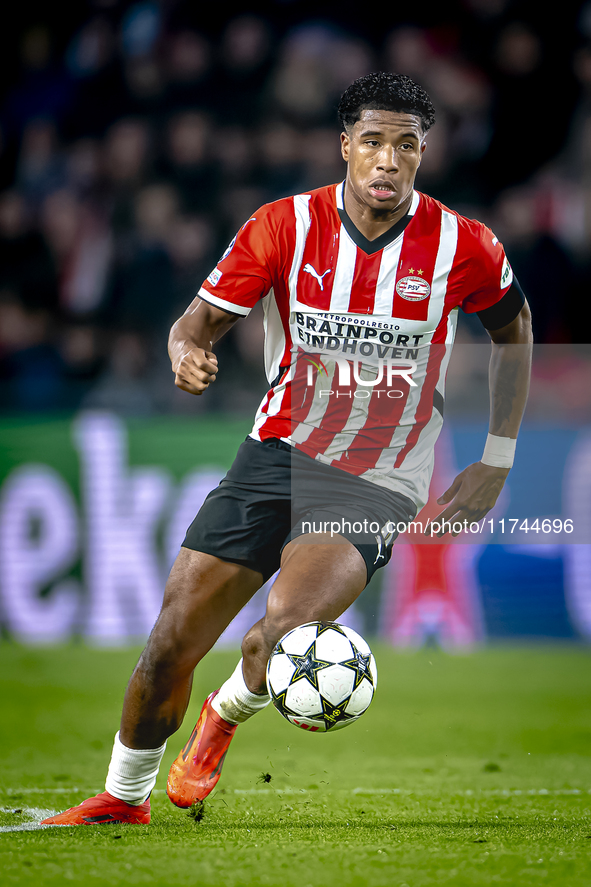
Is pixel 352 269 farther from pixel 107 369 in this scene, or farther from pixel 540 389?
pixel 107 369

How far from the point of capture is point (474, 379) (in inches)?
284

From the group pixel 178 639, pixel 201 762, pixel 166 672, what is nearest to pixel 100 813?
pixel 201 762

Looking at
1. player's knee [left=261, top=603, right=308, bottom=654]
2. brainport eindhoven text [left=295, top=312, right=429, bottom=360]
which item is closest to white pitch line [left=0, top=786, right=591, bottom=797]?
player's knee [left=261, top=603, right=308, bottom=654]

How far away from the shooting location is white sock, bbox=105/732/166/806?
3.61 m

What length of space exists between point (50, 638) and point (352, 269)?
14.4 feet

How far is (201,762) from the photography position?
3875 millimetres

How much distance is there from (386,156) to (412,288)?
18.7 inches

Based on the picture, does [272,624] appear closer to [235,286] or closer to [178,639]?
[178,639]

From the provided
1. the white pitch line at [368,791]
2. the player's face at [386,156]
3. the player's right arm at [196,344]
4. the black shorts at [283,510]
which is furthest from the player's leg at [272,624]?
the player's face at [386,156]

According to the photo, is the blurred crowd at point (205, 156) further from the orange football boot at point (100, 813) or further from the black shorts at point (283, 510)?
the orange football boot at point (100, 813)

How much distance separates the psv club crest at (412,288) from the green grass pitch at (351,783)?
1.87 m

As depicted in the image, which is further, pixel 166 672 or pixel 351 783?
pixel 351 783

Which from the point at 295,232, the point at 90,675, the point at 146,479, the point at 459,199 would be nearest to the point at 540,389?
the point at 459,199

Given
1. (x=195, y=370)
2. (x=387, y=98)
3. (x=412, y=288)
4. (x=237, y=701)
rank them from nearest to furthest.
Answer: (x=195, y=370), (x=387, y=98), (x=412, y=288), (x=237, y=701)
